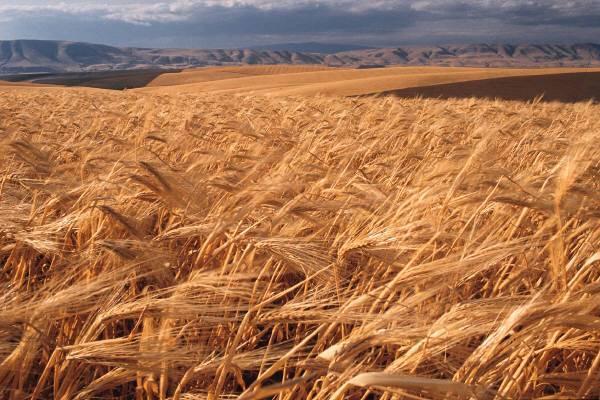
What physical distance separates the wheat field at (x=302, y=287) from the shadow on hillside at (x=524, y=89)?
56.7 ft

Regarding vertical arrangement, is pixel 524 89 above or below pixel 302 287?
above

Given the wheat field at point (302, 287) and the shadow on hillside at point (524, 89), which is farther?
the shadow on hillside at point (524, 89)

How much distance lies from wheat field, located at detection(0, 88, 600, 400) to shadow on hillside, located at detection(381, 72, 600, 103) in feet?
56.7

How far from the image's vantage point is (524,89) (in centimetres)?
2055

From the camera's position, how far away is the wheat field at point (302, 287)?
842 millimetres

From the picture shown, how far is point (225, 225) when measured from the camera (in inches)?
50.6

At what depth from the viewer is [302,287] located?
1543 mm

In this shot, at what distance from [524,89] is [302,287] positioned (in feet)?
71.0

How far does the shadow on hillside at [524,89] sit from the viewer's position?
18938 millimetres

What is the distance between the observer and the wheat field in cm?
84

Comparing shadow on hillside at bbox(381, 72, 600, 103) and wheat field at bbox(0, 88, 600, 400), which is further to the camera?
shadow on hillside at bbox(381, 72, 600, 103)

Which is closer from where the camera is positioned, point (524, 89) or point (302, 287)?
point (302, 287)

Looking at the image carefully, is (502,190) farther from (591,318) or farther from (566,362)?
(591,318)

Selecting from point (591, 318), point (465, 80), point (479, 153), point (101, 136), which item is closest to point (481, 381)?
point (591, 318)
